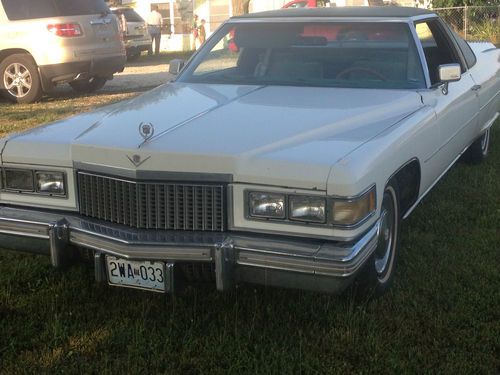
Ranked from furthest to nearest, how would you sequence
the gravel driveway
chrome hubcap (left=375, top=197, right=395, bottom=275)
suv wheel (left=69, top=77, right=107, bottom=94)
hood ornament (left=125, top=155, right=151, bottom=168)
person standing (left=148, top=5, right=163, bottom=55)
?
1. person standing (left=148, top=5, right=163, bottom=55)
2. the gravel driveway
3. suv wheel (left=69, top=77, right=107, bottom=94)
4. chrome hubcap (left=375, top=197, right=395, bottom=275)
5. hood ornament (left=125, top=155, right=151, bottom=168)

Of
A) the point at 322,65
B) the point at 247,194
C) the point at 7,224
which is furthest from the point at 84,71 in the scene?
the point at 247,194

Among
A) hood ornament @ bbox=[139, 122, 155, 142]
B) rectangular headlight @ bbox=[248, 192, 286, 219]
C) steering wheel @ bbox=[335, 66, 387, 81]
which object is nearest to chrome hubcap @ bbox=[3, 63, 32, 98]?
steering wheel @ bbox=[335, 66, 387, 81]

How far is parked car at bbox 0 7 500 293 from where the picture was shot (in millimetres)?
3145

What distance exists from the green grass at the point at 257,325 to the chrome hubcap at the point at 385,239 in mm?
170

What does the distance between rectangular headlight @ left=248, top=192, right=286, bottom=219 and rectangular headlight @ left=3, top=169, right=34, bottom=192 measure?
4.23 ft

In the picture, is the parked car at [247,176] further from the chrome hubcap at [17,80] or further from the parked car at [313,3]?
the parked car at [313,3]

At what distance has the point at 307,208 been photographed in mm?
3146

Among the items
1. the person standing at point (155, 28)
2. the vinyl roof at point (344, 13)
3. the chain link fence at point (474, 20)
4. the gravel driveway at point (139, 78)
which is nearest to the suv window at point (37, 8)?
the gravel driveway at point (139, 78)

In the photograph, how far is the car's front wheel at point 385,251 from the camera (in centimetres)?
364

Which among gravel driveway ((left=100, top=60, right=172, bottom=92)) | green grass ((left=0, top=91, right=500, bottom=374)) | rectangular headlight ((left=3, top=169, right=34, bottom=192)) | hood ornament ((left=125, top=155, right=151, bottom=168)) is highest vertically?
hood ornament ((left=125, top=155, right=151, bottom=168))

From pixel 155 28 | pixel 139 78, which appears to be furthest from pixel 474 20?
pixel 139 78

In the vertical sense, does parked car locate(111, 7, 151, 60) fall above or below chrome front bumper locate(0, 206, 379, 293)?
below

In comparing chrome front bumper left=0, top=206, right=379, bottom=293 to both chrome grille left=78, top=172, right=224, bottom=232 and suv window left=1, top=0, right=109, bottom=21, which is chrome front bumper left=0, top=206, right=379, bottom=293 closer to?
chrome grille left=78, top=172, right=224, bottom=232

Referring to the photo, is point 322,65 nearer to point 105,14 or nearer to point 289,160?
point 289,160
